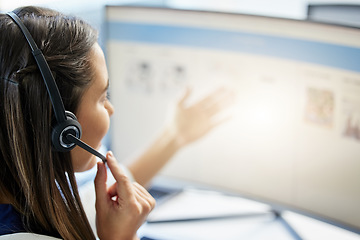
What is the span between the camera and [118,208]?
31.5 inches

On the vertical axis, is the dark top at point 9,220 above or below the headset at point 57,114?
below

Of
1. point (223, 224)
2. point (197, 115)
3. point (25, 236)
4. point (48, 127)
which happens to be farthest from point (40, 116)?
point (223, 224)

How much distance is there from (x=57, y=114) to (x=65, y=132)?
0.03 meters

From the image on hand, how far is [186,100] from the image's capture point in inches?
40.2

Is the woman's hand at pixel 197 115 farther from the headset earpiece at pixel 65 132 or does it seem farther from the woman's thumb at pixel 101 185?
the headset earpiece at pixel 65 132

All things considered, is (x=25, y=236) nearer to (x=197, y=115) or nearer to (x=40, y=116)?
(x=40, y=116)

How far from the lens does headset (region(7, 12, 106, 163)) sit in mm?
618

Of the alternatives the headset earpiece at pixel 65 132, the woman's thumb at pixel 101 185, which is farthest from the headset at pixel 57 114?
the woman's thumb at pixel 101 185

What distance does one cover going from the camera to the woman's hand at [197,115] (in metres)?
0.98

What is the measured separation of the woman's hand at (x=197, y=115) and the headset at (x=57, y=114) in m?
0.38

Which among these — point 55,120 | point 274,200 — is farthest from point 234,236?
point 55,120

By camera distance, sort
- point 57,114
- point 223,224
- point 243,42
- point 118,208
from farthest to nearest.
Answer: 1. point 223,224
2. point 243,42
3. point 118,208
4. point 57,114

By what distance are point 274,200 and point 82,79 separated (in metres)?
0.51

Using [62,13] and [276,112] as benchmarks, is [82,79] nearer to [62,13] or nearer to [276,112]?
[62,13]
